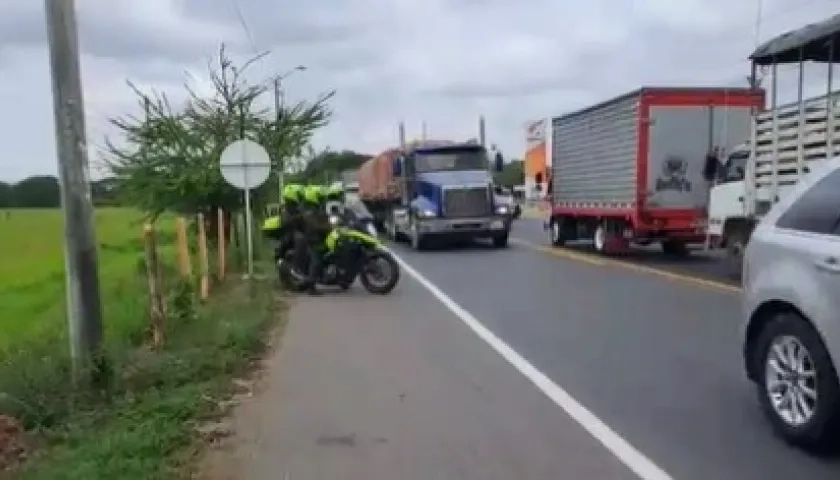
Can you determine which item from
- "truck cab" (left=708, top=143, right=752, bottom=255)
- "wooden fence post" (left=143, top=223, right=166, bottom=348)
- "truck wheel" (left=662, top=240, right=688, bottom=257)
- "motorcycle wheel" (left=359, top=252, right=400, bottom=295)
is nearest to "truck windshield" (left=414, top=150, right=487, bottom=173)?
"truck wheel" (left=662, top=240, right=688, bottom=257)

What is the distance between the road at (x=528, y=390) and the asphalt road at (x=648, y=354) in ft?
0.06

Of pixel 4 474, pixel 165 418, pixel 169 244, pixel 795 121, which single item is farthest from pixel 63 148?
pixel 169 244

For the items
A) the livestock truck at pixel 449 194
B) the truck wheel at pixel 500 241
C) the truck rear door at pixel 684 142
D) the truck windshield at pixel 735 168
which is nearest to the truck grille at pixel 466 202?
the livestock truck at pixel 449 194

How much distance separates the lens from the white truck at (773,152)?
15273 millimetres

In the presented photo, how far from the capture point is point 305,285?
696 inches

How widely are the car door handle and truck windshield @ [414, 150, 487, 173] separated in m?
23.9

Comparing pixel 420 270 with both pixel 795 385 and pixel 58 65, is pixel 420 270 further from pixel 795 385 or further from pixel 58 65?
pixel 795 385

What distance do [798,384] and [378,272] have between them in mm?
11274

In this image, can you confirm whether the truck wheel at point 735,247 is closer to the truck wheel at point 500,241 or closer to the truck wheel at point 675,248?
the truck wheel at point 675,248

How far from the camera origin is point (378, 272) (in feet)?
57.4

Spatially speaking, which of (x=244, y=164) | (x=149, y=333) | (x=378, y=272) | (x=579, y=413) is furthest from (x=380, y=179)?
(x=579, y=413)

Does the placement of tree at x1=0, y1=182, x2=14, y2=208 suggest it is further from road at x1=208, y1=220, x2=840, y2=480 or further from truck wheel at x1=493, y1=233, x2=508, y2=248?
road at x1=208, y1=220, x2=840, y2=480

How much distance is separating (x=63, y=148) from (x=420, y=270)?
14.3 metres

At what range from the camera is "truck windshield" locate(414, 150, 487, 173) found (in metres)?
30.2
